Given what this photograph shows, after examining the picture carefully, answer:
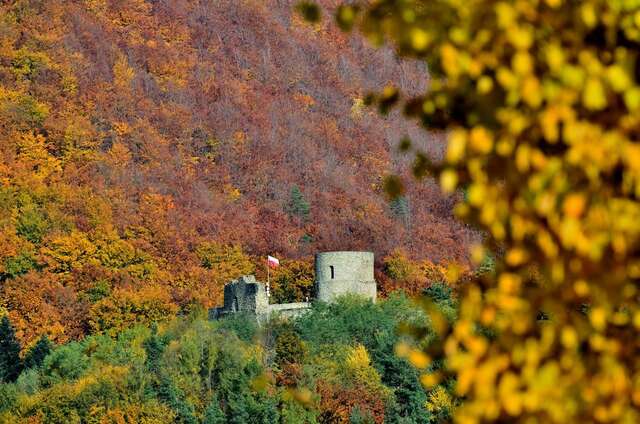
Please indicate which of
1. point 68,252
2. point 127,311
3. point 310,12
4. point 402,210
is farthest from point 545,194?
point 402,210

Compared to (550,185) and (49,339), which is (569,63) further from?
(49,339)

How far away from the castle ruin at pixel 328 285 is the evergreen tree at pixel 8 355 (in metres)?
8.00

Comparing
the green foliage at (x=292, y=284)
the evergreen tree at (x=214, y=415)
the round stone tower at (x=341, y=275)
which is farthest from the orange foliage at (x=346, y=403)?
the green foliage at (x=292, y=284)

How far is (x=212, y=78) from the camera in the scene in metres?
143

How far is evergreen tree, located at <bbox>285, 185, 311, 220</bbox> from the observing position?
115 metres

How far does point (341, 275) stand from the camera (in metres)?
73.5

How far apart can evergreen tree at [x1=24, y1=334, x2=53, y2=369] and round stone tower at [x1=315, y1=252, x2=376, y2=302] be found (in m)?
10.9

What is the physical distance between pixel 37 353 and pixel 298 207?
41.4 m

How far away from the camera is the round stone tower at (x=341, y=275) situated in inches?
2884

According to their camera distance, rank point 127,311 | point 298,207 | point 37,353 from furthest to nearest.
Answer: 1. point 298,207
2. point 127,311
3. point 37,353

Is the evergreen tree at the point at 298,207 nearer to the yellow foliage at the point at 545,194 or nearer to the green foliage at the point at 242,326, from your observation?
the green foliage at the point at 242,326

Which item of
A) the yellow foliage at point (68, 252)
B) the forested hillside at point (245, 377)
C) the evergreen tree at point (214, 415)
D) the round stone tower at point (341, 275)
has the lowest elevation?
the evergreen tree at point (214, 415)

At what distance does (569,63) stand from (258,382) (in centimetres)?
173

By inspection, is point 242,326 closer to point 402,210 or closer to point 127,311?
point 127,311
